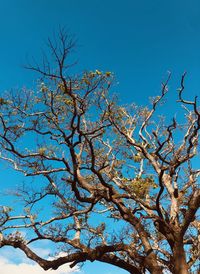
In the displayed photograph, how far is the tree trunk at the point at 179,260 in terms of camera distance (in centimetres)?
1084

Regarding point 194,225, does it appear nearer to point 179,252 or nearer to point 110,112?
point 179,252

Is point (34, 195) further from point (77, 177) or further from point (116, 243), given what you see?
point (116, 243)

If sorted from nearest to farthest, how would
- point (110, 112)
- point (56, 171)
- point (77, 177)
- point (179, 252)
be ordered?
point (179, 252) < point (77, 177) < point (56, 171) < point (110, 112)

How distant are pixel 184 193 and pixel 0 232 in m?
7.42

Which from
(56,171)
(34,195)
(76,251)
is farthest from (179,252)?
(34,195)

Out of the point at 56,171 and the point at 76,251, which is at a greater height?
the point at 56,171

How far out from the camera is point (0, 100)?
40.6 ft

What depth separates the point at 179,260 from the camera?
433 inches

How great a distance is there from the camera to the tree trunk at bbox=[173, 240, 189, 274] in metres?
10.8

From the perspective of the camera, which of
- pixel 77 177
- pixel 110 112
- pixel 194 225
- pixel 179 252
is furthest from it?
pixel 194 225

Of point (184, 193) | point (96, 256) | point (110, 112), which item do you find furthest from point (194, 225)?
point (110, 112)

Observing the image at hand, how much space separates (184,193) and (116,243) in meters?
3.30

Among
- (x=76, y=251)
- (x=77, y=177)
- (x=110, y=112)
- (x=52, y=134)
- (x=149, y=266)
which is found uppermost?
(x=110, y=112)

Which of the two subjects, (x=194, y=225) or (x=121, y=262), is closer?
(x=121, y=262)
